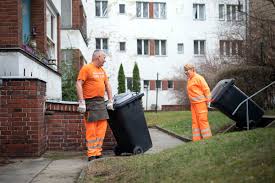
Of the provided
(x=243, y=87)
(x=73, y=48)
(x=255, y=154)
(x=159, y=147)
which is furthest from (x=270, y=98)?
(x=255, y=154)

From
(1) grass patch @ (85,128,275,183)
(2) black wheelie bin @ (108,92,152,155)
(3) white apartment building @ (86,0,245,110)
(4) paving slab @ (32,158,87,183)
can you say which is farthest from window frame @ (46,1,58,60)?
(3) white apartment building @ (86,0,245,110)

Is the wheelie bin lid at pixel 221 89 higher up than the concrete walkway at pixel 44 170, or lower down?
higher up

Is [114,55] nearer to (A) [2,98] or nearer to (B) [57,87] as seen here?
(B) [57,87]

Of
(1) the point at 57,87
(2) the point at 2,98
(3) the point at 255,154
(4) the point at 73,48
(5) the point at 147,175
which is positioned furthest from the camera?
(4) the point at 73,48

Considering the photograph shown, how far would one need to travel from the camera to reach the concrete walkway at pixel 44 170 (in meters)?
6.61

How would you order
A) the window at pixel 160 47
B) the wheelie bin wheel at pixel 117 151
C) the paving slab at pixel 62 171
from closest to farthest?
the paving slab at pixel 62 171
the wheelie bin wheel at pixel 117 151
the window at pixel 160 47

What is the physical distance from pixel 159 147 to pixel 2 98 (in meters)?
3.58

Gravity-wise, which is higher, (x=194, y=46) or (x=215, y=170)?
(x=194, y=46)

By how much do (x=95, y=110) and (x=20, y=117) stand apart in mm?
1412

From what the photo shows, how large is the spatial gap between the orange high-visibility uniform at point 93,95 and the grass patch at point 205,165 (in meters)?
0.72

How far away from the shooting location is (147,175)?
18.8 ft

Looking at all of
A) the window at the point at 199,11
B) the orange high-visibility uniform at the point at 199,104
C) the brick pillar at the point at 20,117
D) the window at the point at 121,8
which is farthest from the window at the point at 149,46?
the brick pillar at the point at 20,117

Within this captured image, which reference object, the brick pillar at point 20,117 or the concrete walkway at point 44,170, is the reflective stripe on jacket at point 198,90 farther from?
the brick pillar at point 20,117

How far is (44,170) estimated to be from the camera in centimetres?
743
